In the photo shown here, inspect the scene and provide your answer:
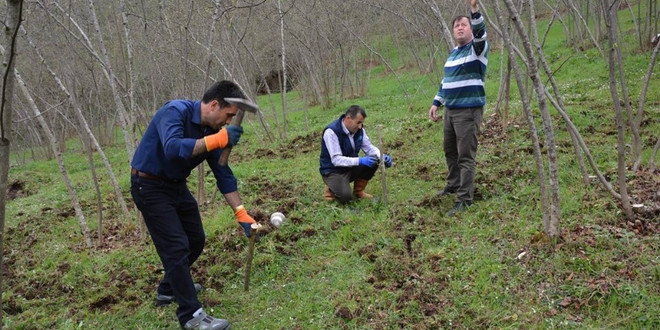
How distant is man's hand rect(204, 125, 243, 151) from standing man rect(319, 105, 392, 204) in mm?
2235

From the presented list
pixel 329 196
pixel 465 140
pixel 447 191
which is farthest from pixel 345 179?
pixel 465 140

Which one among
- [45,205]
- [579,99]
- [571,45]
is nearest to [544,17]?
[571,45]

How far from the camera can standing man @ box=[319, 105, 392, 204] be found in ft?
17.6

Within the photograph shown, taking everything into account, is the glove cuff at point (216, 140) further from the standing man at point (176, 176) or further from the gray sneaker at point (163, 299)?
the gray sneaker at point (163, 299)

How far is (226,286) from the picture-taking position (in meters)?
4.20

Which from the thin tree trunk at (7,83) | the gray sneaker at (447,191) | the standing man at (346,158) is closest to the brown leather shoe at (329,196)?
the standing man at (346,158)

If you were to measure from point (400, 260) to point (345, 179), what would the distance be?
1.66 m

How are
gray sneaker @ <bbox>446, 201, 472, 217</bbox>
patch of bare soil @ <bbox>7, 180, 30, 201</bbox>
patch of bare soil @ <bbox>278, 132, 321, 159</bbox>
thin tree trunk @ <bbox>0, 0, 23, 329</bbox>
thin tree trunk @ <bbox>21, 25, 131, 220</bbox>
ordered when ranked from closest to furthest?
thin tree trunk @ <bbox>0, 0, 23, 329</bbox>
gray sneaker @ <bbox>446, 201, 472, 217</bbox>
thin tree trunk @ <bbox>21, 25, 131, 220</bbox>
patch of bare soil @ <bbox>278, 132, 321, 159</bbox>
patch of bare soil @ <bbox>7, 180, 30, 201</bbox>

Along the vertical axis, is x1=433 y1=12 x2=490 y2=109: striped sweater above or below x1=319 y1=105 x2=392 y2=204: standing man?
above

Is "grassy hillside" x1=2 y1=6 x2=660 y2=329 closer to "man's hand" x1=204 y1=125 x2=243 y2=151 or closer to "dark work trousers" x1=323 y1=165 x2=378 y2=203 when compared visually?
"dark work trousers" x1=323 y1=165 x2=378 y2=203

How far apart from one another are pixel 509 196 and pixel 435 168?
1606 millimetres

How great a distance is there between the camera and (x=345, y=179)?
550 cm

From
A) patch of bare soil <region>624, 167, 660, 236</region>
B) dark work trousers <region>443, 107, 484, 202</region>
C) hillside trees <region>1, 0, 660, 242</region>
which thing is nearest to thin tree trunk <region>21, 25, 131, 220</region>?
hillside trees <region>1, 0, 660, 242</region>

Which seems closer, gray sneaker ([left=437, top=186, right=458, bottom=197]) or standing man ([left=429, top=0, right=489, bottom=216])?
standing man ([left=429, top=0, right=489, bottom=216])
